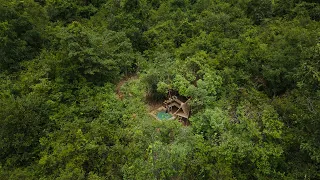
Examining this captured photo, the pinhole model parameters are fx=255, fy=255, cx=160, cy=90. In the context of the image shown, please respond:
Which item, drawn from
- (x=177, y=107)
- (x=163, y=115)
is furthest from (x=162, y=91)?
(x=163, y=115)

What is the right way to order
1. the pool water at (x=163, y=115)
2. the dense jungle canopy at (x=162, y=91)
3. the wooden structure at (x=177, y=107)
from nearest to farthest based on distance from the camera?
the dense jungle canopy at (x=162, y=91) < the wooden structure at (x=177, y=107) < the pool water at (x=163, y=115)

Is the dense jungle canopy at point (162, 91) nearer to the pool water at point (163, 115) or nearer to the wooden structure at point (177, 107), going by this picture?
the wooden structure at point (177, 107)

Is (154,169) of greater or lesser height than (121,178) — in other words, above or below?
above

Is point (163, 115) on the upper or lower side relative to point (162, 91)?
lower

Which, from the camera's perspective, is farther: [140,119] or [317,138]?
[140,119]

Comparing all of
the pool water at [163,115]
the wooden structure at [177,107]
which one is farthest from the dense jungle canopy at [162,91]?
the pool water at [163,115]

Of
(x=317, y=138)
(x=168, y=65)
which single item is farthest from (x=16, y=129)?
(x=317, y=138)

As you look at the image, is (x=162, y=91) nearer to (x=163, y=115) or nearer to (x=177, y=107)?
(x=177, y=107)

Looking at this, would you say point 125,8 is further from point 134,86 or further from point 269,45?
point 269,45

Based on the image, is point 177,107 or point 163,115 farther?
point 177,107
